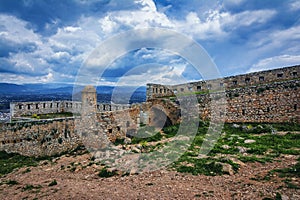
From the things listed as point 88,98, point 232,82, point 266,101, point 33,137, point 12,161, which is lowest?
point 12,161

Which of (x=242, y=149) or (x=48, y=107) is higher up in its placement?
(x=48, y=107)

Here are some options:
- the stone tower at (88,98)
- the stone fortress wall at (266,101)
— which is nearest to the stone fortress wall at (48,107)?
the stone tower at (88,98)

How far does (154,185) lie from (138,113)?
1033 centimetres

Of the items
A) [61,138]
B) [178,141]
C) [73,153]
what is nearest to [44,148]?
[61,138]

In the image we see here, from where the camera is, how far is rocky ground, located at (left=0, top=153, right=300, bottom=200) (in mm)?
5633

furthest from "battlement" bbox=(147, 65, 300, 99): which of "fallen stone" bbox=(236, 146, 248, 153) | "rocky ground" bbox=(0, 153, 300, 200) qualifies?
"rocky ground" bbox=(0, 153, 300, 200)

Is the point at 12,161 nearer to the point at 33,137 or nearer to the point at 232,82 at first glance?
the point at 33,137

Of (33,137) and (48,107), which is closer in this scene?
(33,137)

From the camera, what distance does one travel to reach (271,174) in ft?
21.7

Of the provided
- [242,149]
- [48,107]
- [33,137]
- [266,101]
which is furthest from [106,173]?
[48,107]

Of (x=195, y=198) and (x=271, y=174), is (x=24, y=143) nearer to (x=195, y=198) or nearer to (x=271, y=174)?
(x=195, y=198)

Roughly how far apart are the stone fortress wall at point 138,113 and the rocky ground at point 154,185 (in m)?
3.08

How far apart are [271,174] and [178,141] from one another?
565 centimetres

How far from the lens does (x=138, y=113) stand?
16609 millimetres
